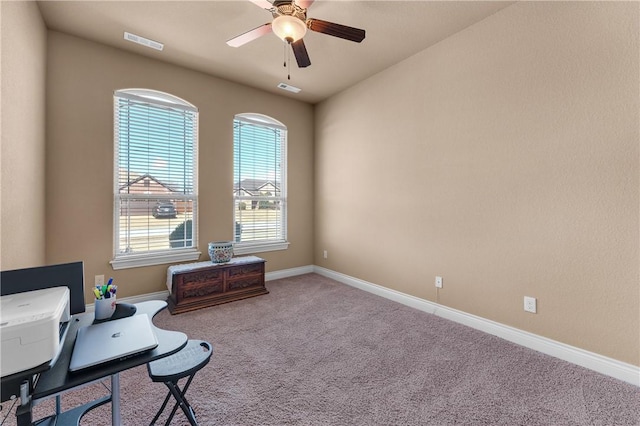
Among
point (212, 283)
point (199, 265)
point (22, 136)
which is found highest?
point (22, 136)

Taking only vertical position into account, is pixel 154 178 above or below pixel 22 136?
below

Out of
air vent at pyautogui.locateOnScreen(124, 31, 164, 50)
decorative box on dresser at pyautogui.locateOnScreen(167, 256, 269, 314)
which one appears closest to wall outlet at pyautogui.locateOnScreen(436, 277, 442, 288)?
decorative box on dresser at pyautogui.locateOnScreen(167, 256, 269, 314)

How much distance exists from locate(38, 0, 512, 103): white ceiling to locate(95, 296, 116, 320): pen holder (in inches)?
103

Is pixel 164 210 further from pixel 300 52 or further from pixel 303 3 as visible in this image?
pixel 303 3

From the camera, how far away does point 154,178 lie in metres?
3.48

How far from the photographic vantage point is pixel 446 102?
3002 millimetres

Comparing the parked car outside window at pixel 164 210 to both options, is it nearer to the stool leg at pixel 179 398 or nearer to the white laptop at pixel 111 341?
the white laptop at pixel 111 341

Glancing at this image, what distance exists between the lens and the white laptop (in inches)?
39.2

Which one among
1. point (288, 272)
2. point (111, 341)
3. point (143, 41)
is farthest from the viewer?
point (288, 272)

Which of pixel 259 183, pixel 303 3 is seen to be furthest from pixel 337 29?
pixel 259 183

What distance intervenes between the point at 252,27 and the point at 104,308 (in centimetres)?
285

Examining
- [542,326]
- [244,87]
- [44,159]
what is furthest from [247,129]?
[542,326]

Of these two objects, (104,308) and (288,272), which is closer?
(104,308)

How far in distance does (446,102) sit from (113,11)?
3448mm
